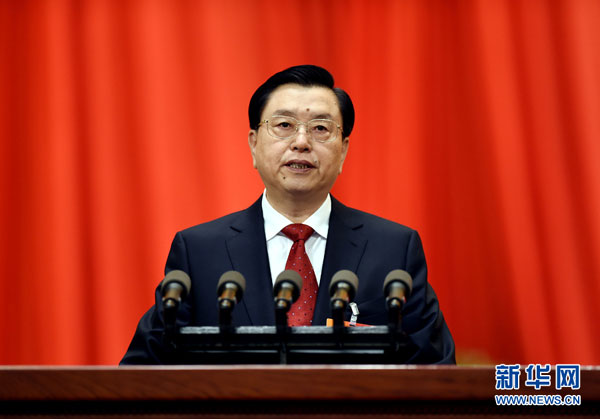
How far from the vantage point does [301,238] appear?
6.36 feet

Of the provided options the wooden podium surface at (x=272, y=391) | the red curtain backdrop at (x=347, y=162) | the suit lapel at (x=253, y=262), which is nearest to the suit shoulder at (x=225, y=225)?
the suit lapel at (x=253, y=262)

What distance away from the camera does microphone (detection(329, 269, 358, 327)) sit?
3.90 ft

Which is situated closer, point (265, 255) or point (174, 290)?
point (174, 290)

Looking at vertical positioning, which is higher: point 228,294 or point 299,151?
point 299,151

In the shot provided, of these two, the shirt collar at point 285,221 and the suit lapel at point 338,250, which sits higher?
the shirt collar at point 285,221

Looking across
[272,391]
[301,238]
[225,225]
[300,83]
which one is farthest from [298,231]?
[272,391]

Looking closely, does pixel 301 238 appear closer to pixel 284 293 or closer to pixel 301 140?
pixel 301 140

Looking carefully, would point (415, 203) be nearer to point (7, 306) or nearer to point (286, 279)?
point (286, 279)

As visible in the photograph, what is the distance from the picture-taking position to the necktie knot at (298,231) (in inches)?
76.6

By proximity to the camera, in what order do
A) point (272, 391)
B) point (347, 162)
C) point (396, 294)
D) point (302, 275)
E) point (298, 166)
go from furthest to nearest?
point (347, 162)
point (298, 166)
point (302, 275)
point (396, 294)
point (272, 391)

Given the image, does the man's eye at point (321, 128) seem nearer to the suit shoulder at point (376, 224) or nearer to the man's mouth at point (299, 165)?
the man's mouth at point (299, 165)

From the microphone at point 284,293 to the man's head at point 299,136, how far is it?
76 centimetres

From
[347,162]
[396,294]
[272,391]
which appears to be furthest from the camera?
[347,162]

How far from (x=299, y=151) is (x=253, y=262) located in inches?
14.0
